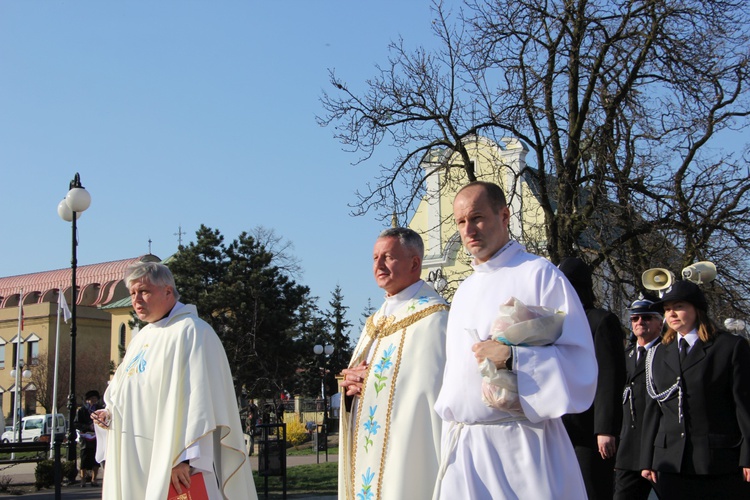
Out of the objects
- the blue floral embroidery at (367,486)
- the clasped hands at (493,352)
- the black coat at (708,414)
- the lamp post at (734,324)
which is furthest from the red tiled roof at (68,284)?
the clasped hands at (493,352)

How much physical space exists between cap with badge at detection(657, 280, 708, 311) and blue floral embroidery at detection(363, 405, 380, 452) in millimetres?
2201

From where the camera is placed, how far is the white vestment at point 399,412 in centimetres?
546

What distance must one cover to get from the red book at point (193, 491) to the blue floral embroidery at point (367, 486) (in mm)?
1038

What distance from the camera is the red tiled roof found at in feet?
283

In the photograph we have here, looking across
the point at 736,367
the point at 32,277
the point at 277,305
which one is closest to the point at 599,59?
the point at 736,367

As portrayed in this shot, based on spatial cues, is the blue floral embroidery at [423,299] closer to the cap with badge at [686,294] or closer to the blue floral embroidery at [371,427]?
the blue floral embroidery at [371,427]

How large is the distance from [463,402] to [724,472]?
2.72 metres

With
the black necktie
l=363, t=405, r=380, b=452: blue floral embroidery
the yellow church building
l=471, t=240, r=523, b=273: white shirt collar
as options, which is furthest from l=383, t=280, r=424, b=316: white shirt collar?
the yellow church building

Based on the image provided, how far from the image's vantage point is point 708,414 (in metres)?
5.92

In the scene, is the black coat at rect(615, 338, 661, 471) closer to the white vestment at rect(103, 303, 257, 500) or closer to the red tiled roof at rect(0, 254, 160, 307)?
the white vestment at rect(103, 303, 257, 500)

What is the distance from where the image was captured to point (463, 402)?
392 cm

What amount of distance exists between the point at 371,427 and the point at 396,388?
11.9 inches

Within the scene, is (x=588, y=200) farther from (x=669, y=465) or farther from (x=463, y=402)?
(x=463, y=402)

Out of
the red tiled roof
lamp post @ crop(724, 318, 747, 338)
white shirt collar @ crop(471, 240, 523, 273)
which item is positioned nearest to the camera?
white shirt collar @ crop(471, 240, 523, 273)
